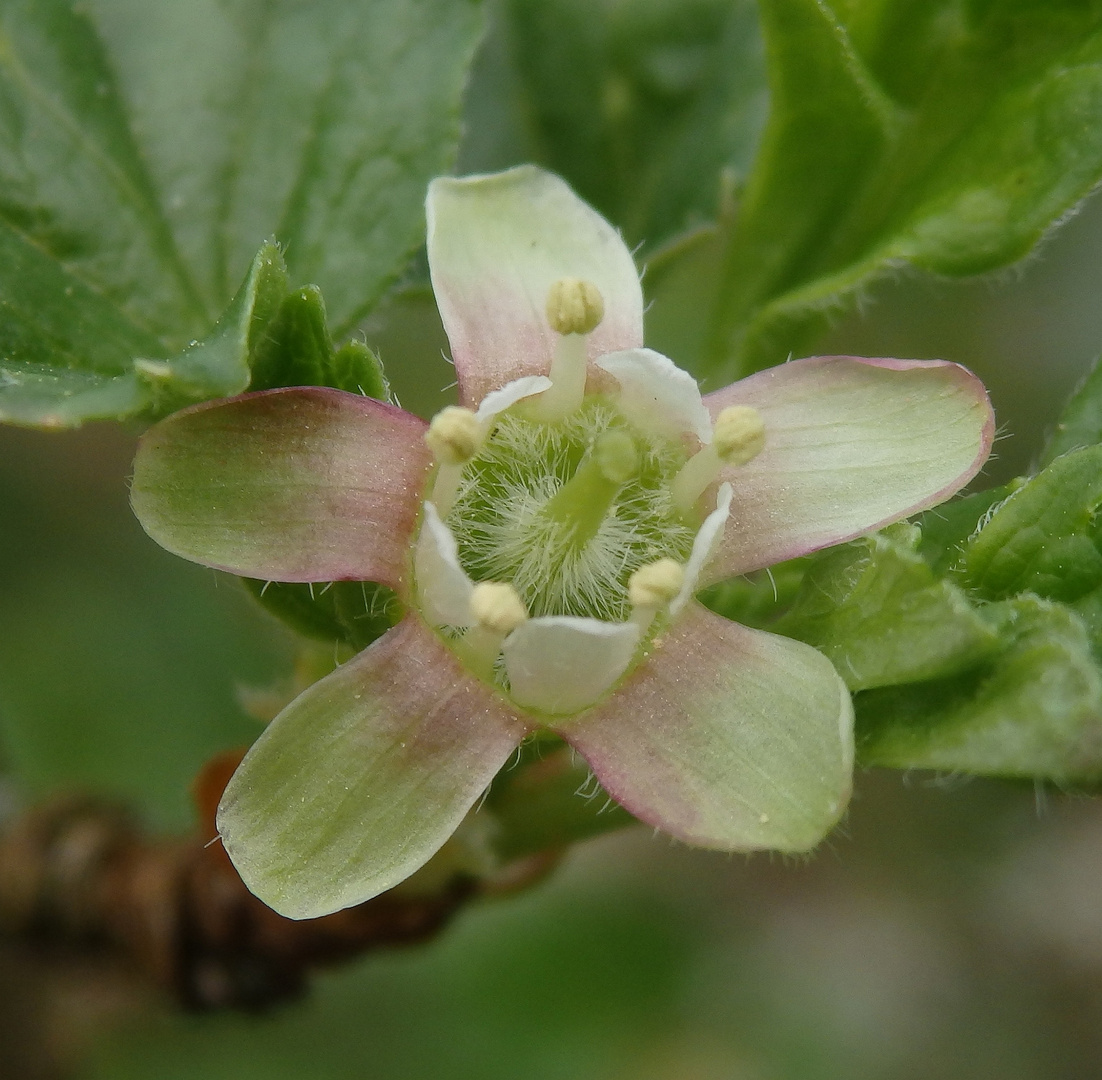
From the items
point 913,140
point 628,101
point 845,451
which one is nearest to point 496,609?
point 845,451

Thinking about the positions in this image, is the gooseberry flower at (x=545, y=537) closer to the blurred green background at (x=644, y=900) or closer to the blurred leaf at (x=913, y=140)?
the blurred leaf at (x=913, y=140)

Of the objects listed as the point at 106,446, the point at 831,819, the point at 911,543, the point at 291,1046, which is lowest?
the point at 291,1046

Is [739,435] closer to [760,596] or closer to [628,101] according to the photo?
[760,596]

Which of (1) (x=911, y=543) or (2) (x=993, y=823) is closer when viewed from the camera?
(1) (x=911, y=543)

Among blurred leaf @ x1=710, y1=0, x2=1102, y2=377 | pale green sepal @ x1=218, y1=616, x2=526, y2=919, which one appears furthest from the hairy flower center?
blurred leaf @ x1=710, y1=0, x2=1102, y2=377

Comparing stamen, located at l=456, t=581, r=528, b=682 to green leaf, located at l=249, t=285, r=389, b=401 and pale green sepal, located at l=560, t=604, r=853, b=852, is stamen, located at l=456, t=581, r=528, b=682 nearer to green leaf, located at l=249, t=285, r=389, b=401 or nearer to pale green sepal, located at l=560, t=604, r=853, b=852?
pale green sepal, located at l=560, t=604, r=853, b=852

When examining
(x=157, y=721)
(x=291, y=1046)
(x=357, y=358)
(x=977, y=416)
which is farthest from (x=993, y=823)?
(x=357, y=358)

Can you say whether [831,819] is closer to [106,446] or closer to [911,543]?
[911,543]
